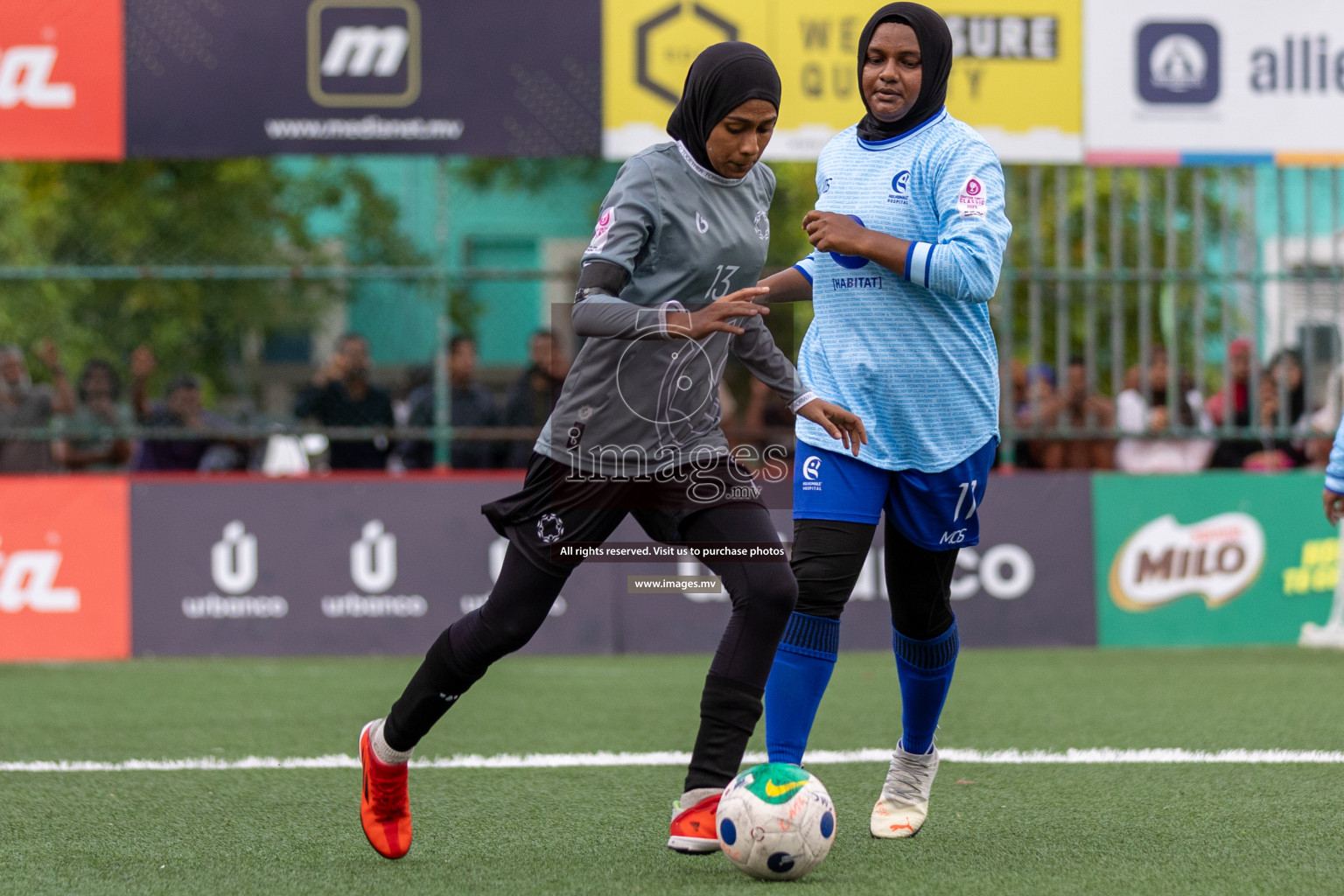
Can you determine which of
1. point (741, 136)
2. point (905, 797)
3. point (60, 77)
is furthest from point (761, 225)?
point (60, 77)

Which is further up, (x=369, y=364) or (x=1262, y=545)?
(x=369, y=364)

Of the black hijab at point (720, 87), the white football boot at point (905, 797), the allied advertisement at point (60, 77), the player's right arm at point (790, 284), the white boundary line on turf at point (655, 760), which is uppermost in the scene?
the allied advertisement at point (60, 77)

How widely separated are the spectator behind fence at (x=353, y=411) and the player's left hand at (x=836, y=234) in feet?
20.2

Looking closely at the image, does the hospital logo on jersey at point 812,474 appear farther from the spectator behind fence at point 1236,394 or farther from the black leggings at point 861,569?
the spectator behind fence at point 1236,394

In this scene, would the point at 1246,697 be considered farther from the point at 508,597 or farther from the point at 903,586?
the point at 508,597

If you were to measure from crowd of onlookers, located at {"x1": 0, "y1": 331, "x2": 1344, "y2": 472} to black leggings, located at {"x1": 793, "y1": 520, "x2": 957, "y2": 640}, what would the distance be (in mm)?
5379

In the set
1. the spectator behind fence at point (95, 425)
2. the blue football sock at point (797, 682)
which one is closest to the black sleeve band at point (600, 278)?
the blue football sock at point (797, 682)

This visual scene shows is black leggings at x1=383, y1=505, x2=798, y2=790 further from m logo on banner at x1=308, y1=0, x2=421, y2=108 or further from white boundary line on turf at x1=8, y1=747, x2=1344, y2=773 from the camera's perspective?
m logo on banner at x1=308, y1=0, x2=421, y2=108

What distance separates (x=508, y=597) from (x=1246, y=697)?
4.48 meters

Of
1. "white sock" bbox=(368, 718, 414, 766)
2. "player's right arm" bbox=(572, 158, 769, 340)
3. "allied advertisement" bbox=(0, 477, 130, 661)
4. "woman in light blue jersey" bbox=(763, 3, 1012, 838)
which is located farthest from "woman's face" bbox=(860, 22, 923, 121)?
"allied advertisement" bbox=(0, 477, 130, 661)

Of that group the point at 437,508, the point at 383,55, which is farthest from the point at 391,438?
the point at 383,55

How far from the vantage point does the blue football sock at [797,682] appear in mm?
4191

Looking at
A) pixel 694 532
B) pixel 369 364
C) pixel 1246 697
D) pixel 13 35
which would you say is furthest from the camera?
pixel 369 364

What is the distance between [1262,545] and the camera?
10094 millimetres
